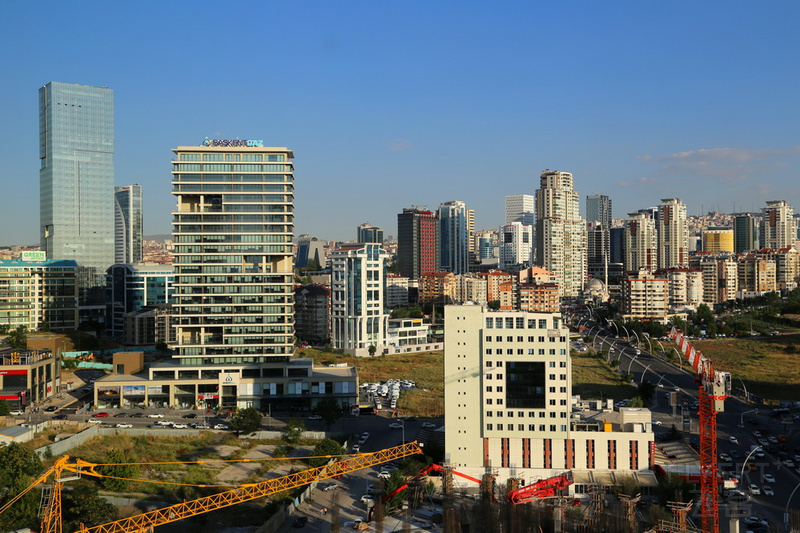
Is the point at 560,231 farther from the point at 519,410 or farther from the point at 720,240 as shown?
the point at 519,410

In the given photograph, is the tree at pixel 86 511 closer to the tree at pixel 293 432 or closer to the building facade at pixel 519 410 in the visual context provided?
the tree at pixel 293 432

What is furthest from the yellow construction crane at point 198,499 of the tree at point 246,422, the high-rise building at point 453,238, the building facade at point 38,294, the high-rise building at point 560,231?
the high-rise building at point 453,238

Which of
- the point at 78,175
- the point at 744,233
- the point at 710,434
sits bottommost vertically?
the point at 710,434

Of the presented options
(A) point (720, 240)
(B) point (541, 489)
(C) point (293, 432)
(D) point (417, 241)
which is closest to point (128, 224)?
(D) point (417, 241)

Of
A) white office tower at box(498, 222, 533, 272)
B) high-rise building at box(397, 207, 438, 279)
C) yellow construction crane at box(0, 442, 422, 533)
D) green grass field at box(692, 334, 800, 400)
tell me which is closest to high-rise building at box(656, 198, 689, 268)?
white office tower at box(498, 222, 533, 272)

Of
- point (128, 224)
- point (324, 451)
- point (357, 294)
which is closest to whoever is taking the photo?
point (324, 451)

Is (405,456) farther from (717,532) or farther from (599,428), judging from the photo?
(717,532)
